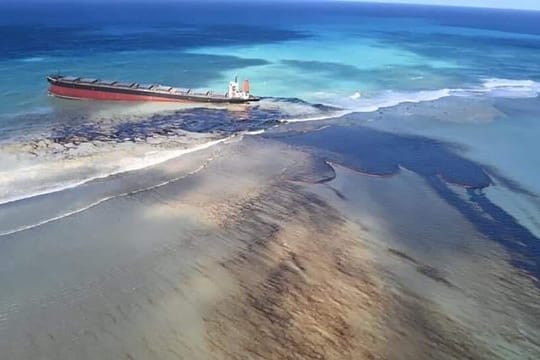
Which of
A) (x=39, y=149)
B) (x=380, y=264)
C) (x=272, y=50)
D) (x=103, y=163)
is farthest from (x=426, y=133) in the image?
(x=272, y=50)

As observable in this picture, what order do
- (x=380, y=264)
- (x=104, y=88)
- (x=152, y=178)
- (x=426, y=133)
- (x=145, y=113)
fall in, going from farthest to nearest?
(x=104, y=88) → (x=145, y=113) → (x=426, y=133) → (x=152, y=178) → (x=380, y=264)

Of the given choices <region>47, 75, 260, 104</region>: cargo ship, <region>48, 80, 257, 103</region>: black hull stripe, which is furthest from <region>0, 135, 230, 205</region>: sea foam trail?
<region>47, 75, 260, 104</region>: cargo ship

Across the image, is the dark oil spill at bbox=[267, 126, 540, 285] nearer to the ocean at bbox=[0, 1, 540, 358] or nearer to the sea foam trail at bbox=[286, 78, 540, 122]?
the ocean at bbox=[0, 1, 540, 358]

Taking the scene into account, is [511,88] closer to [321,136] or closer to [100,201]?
[321,136]

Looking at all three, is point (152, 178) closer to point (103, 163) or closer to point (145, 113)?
point (103, 163)

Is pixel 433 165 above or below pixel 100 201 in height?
above

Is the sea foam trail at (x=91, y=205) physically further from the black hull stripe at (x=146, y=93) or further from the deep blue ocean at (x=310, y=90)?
the black hull stripe at (x=146, y=93)

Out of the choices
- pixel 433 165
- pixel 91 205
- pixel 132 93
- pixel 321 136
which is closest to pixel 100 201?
pixel 91 205
